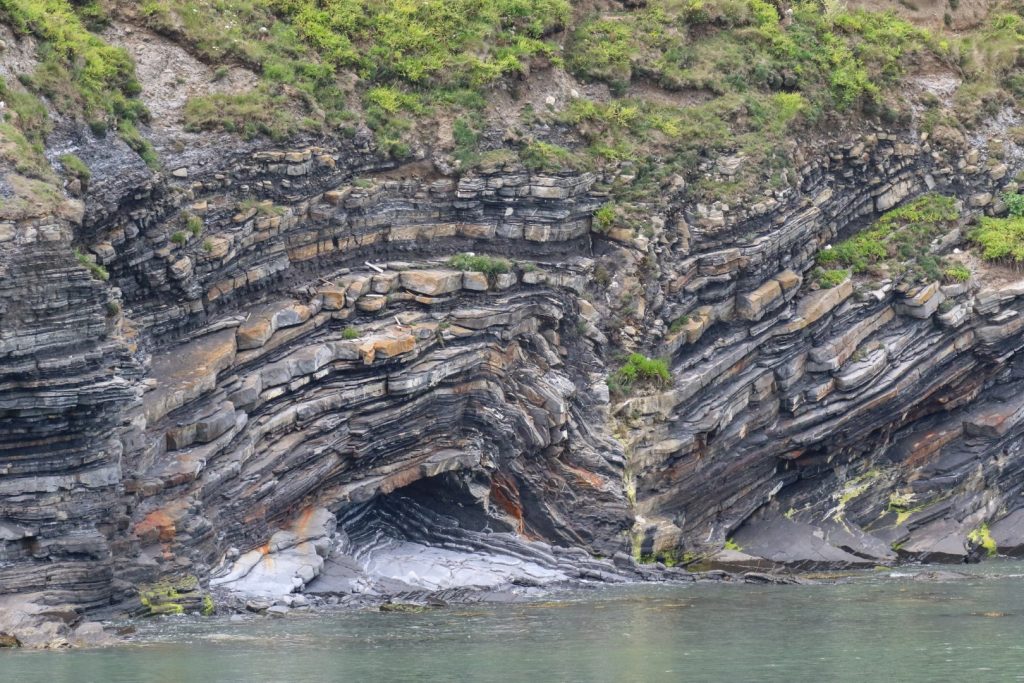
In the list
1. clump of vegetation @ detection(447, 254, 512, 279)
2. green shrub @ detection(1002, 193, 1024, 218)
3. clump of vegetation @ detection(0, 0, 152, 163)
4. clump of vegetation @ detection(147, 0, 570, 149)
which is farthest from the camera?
green shrub @ detection(1002, 193, 1024, 218)

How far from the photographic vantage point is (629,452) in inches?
1173

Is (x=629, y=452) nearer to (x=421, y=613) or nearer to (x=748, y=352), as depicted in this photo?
(x=748, y=352)

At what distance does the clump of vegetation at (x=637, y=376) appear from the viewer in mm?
30516

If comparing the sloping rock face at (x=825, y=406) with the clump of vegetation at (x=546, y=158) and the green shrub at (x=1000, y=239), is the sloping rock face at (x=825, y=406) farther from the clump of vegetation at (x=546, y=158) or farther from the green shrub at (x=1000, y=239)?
the clump of vegetation at (x=546, y=158)

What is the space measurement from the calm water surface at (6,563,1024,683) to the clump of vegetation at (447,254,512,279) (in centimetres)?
590

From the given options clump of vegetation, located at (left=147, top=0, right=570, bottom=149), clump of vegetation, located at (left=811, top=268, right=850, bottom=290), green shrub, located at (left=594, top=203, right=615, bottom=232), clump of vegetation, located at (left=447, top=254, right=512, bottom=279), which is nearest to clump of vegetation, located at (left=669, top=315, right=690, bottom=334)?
green shrub, located at (left=594, top=203, right=615, bottom=232)

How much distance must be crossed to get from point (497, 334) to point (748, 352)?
5.35 m

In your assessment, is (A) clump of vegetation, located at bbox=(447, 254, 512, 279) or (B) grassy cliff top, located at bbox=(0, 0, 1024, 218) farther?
(A) clump of vegetation, located at bbox=(447, 254, 512, 279)

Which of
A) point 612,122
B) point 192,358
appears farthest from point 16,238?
point 612,122

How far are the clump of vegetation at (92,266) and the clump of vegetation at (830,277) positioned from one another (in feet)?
48.4

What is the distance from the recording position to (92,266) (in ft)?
76.8

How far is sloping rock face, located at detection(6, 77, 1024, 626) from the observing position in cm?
2312

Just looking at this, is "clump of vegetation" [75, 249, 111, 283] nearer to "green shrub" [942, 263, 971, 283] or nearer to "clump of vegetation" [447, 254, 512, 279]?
"clump of vegetation" [447, 254, 512, 279]

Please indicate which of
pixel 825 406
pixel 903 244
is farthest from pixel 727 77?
pixel 825 406
